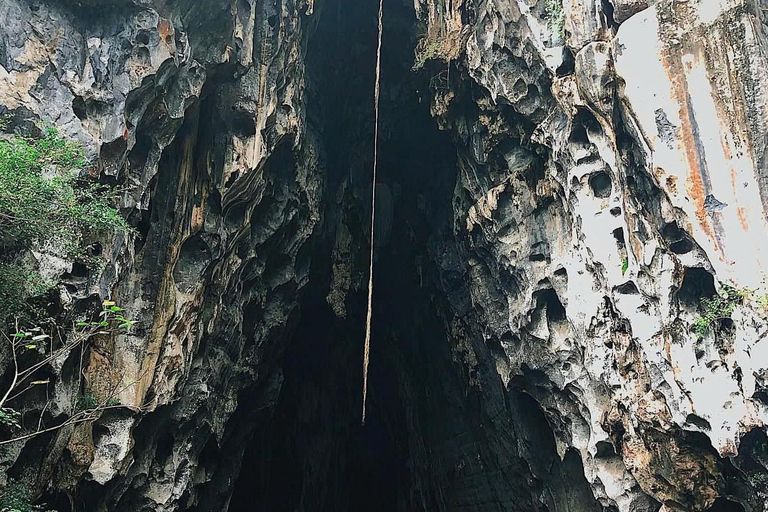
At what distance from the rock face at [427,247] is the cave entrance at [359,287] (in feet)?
0.20

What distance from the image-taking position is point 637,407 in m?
7.68

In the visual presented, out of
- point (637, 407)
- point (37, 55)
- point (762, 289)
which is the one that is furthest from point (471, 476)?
point (37, 55)

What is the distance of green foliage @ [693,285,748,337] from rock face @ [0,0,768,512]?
30 millimetres

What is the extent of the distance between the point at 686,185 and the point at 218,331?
22.1 feet

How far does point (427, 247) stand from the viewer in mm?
12898

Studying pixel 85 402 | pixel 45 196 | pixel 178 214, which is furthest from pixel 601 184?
pixel 85 402

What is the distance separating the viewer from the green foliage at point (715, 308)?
6.67 m

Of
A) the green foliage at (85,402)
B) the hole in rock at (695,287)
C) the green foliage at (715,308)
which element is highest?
the hole in rock at (695,287)

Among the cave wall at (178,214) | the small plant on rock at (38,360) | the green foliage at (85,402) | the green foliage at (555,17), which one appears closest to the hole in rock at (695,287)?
the green foliage at (555,17)

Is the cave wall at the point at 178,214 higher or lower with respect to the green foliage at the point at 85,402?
higher

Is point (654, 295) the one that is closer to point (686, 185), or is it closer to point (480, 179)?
point (686, 185)

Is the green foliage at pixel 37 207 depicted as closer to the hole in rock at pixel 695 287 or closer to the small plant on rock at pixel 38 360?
the small plant on rock at pixel 38 360

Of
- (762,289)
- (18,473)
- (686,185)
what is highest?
(686,185)

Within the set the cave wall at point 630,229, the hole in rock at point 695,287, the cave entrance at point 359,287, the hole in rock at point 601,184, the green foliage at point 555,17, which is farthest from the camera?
the cave entrance at point 359,287
